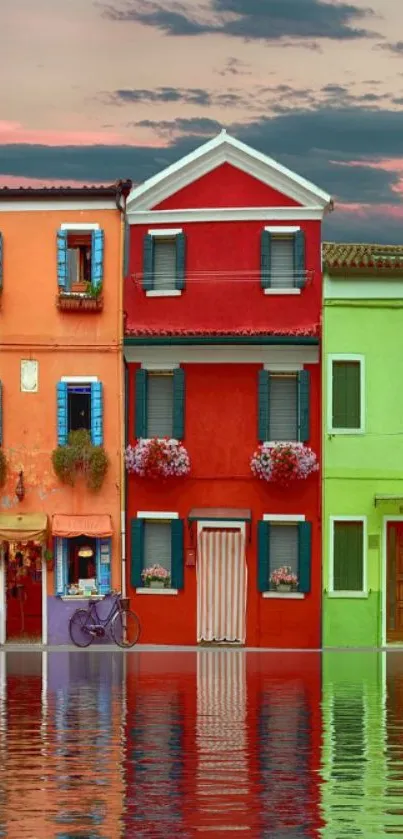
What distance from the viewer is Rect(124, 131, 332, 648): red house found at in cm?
3916

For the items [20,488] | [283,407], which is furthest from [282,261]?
[20,488]

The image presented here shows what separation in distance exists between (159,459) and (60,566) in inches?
131

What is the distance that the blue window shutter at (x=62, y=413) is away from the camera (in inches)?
1554

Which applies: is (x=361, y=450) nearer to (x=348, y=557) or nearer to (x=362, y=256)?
(x=348, y=557)

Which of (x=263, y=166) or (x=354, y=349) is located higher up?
(x=263, y=166)

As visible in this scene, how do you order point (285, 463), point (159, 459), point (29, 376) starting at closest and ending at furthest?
point (285, 463) < point (159, 459) < point (29, 376)

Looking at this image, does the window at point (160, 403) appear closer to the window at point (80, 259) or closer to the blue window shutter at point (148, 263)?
the blue window shutter at point (148, 263)

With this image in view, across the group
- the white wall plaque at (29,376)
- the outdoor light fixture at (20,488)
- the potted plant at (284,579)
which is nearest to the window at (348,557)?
the potted plant at (284,579)

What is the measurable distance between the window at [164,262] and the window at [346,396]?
13.0 feet

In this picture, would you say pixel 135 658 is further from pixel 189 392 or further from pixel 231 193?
pixel 231 193

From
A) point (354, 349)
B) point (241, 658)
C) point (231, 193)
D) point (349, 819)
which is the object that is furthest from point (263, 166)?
point (349, 819)

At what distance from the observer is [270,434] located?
39438 millimetres

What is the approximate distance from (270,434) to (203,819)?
73.0ft

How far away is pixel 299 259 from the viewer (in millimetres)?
39219
